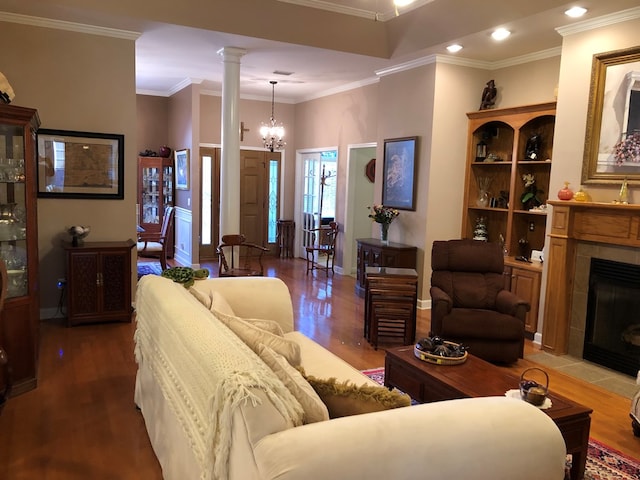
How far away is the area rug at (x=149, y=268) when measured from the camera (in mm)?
7519

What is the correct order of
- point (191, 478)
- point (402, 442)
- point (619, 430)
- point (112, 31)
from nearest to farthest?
1. point (402, 442)
2. point (191, 478)
3. point (619, 430)
4. point (112, 31)

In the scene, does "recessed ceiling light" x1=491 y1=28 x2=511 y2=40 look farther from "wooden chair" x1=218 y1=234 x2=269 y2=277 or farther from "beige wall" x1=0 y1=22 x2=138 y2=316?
"beige wall" x1=0 y1=22 x2=138 y2=316

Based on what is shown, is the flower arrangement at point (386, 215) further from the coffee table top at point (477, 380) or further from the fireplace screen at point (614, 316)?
the coffee table top at point (477, 380)

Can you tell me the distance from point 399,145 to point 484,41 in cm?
163

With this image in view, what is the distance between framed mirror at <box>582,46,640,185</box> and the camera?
4.16 meters

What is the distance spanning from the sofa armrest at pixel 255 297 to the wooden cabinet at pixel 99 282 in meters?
1.91

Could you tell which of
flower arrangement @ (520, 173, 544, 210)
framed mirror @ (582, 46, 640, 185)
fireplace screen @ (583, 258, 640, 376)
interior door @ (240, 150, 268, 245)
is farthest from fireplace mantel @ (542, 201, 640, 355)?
interior door @ (240, 150, 268, 245)

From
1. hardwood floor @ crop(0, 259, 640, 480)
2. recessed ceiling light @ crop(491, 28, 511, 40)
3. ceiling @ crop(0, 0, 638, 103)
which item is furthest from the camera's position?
recessed ceiling light @ crop(491, 28, 511, 40)

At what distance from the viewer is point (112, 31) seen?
5.10 m

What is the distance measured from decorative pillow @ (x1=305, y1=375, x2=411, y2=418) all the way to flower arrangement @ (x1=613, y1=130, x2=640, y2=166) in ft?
11.4

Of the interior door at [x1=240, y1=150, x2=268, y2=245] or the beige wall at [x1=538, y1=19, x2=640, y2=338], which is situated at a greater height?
the beige wall at [x1=538, y1=19, x2=640, y2=338]

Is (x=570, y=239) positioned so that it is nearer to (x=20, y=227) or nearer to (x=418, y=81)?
(x=418, y=81)

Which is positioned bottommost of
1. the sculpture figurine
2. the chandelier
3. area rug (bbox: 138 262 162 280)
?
area rug (bbox: 138 262 162 280)

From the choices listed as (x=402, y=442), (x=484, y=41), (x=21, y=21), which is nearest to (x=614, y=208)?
(x=484, y=41)
